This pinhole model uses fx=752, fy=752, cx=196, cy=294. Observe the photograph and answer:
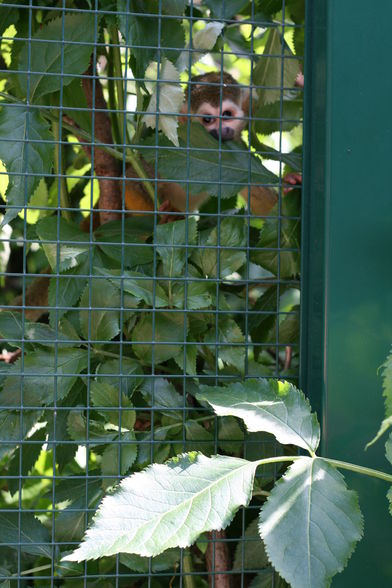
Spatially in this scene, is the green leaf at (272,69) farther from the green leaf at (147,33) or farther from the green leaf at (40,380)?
the green leaf at (40,380)

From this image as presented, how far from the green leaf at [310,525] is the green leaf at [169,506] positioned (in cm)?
6

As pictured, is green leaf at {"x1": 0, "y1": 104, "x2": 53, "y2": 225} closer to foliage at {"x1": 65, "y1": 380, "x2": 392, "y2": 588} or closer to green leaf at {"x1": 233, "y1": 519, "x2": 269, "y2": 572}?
foliage at {"x1": 65, "y1": 380, "x2": 392, "y2": 588}

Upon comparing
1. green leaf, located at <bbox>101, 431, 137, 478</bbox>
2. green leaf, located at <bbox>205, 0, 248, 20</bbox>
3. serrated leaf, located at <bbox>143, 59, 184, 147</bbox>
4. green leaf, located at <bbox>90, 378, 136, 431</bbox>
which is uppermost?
green leaf, located at <bbox>205, 0, 248, 20</bbox>

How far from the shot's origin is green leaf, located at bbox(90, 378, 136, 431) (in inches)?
54.2

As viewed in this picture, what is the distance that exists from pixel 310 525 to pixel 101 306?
591mm

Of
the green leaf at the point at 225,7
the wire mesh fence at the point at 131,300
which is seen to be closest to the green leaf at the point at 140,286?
the wire mesh fence at the point at 131,300

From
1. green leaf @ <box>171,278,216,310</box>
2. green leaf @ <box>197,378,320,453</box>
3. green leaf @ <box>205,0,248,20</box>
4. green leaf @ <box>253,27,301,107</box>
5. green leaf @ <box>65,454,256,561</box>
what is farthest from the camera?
green leaf @ <box>253,27,301,107</box>

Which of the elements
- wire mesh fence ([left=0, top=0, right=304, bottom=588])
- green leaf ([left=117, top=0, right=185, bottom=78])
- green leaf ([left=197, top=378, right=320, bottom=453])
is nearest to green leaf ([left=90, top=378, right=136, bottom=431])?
wire mesh fence ([left=0, top=0, right=304, bottom=588])

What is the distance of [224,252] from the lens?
1.45m

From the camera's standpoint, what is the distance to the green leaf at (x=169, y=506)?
0.98 meters

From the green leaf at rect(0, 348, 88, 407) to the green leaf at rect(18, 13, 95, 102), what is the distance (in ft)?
1.60

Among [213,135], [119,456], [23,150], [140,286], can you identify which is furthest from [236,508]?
[213,135]

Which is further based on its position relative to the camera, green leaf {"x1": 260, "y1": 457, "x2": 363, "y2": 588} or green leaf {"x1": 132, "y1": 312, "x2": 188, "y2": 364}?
green leaf {"x1": 132, "y1": 312, "x2": 188, "y2": 364}

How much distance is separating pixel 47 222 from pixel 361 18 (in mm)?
682
